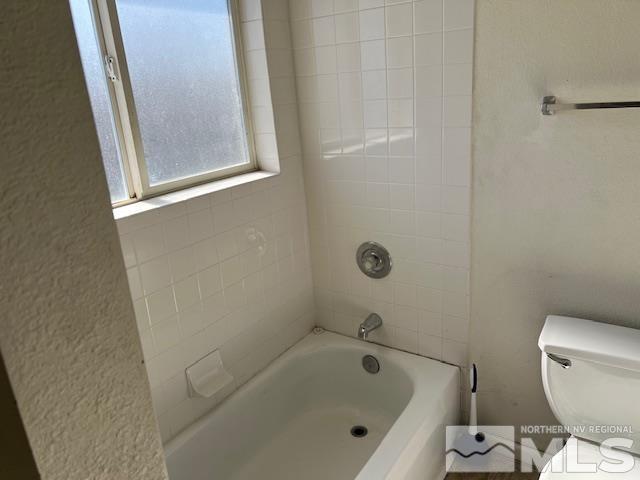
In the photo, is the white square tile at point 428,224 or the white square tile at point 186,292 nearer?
the white square tile at point 186,292

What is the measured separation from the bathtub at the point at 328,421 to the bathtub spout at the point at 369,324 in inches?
4.2

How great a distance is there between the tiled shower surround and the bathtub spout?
0.03 metres

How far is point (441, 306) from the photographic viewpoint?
2.01 metres

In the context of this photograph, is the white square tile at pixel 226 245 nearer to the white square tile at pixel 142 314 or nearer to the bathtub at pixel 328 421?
the white square tile at pixel 142 314

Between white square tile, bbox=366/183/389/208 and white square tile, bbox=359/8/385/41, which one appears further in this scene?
white square tile, bbox=366/183/389/208

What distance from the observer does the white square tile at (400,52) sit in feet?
5.83

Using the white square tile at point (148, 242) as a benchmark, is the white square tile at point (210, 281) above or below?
below

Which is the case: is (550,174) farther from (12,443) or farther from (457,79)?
(12,443)

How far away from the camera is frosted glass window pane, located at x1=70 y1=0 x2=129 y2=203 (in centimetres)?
147

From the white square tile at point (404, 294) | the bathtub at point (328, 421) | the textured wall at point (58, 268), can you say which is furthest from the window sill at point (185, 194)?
the textured wall at point (58, 268)

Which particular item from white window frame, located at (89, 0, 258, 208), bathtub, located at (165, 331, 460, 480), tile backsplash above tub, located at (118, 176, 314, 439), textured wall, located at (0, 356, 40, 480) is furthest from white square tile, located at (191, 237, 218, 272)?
textured wall, located at (0, 356, 40, 480)

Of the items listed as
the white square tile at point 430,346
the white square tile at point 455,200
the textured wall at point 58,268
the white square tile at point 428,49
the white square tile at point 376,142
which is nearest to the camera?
the textured wall at point 58,268

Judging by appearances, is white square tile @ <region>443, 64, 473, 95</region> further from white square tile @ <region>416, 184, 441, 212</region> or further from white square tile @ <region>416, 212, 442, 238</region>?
white square tile @ <region>416, 212, 442, 238</region>

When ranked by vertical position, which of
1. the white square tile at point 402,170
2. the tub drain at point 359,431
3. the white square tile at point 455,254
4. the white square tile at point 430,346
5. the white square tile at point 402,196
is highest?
the white square tile at point 402,170
